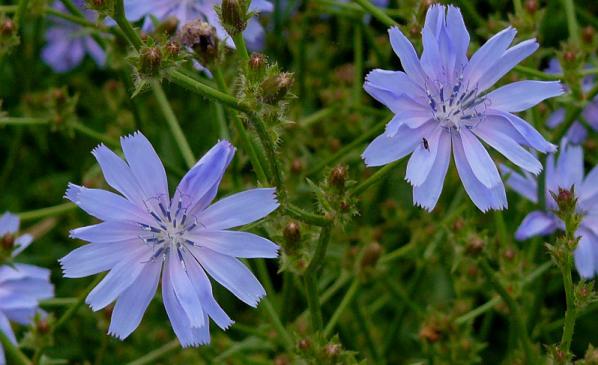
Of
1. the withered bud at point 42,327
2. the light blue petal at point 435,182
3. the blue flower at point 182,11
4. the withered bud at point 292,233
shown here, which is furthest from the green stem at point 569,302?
the withered bud at point 42,327

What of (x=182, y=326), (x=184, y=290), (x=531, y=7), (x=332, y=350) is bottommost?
(x=332, y=350)

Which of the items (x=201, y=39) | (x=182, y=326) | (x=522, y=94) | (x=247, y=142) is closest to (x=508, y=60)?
(x=522, y=94)

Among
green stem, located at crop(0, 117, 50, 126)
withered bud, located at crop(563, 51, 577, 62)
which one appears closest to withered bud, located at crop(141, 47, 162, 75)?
green stem, located at crop(0, 117, 50, 126)

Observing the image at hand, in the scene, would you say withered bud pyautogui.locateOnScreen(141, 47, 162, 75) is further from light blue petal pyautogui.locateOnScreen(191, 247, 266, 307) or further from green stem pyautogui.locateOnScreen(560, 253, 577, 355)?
green stem pyautogui.locateOnScreen(560, 253, 577, 355)

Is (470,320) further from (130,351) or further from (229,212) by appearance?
(130,351)

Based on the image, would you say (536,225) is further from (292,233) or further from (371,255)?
(292,233)
